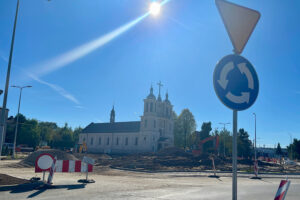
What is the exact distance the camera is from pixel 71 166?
40.1 ft

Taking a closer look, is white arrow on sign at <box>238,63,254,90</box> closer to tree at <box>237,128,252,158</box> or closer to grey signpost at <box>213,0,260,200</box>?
grey signpost at <box>213,0,260,200</box>

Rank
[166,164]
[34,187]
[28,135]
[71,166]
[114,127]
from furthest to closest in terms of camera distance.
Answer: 1. [28,135]
2. [114,127]
3. [166,164]
4. [71,166]
5. [34,187]

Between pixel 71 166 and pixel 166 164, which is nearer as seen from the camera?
pixel 71 166

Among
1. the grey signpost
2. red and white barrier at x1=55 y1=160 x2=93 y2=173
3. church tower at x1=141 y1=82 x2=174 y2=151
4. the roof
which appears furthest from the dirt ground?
the roof

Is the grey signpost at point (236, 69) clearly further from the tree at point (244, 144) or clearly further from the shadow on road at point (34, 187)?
the tree at point (244, 144)

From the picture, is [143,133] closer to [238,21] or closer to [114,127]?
[114,127]

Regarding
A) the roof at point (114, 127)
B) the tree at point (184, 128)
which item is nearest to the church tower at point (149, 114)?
the roof at point (114, 127)

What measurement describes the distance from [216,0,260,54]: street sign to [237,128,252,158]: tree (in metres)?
72.9

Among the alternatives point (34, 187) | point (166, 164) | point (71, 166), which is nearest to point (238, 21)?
point (34, 187)

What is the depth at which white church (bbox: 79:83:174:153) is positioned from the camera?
67938mm

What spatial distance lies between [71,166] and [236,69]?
10.8 m

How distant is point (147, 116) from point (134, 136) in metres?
8.59

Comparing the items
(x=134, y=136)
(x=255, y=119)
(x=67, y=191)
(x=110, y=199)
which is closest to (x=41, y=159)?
(x=67, y=191)

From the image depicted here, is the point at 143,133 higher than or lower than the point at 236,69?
lower
